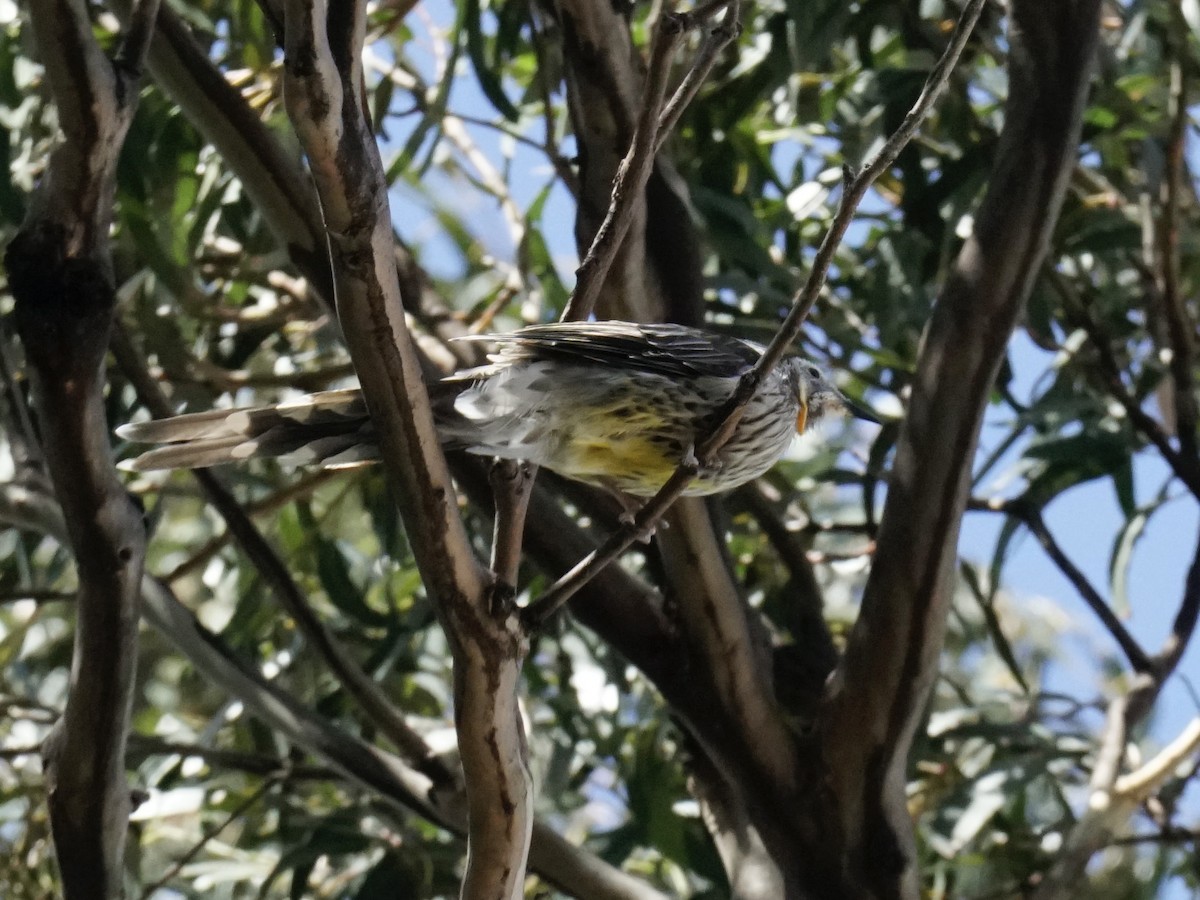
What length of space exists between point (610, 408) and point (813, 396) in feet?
1.62

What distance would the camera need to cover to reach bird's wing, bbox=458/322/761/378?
1989mm

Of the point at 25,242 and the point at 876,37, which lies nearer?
the point at 25,242

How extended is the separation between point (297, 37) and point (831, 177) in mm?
1806

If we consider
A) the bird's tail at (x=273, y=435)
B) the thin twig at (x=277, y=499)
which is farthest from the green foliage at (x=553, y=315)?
the bird's tail at (x=273, y=435)

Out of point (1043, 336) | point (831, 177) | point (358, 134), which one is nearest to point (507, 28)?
point (831, 177)

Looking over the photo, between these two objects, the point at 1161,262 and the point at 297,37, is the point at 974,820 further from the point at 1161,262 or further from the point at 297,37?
the point at 297,37

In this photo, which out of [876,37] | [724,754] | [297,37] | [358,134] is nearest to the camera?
[297,37]

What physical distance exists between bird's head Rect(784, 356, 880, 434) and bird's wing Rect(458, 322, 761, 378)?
23 centimetres

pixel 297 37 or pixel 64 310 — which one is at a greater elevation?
pixel 297 37

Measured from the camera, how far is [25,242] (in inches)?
62.0

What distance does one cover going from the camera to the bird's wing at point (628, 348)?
1.99m

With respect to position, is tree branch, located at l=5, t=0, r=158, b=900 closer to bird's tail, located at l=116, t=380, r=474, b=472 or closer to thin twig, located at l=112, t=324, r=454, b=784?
bird's tail, located at l=116, t=380, r=474, b=472

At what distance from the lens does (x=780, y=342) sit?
144 centimetres

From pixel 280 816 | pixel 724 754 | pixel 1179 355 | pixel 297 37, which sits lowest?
pixel 280 816
